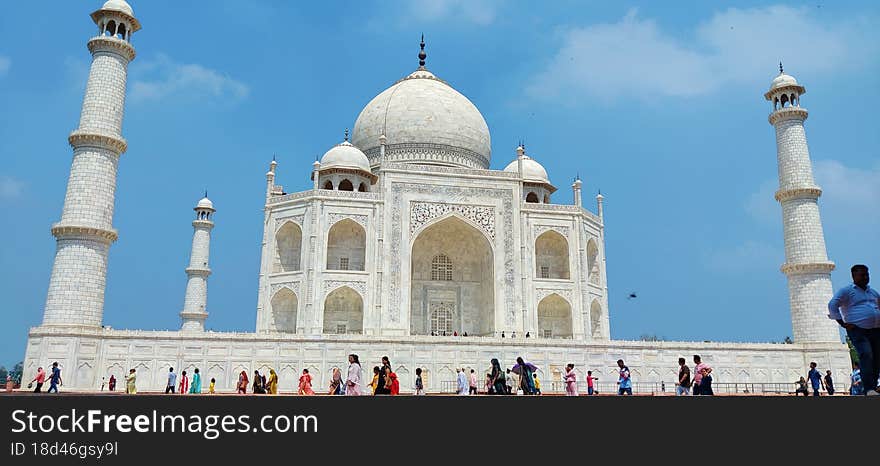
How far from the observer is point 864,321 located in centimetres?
496

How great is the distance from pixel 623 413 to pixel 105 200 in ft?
55.1

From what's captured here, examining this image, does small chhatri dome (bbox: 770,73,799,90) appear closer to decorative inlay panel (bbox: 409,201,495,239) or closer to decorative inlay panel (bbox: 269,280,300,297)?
decorative inlay panel (bbox: 409,201,495,239)

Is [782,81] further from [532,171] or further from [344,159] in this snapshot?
[344,159]

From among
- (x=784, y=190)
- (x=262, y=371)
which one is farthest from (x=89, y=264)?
(x=784, y=190)

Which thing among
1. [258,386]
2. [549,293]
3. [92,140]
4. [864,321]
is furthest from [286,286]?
[864,321]

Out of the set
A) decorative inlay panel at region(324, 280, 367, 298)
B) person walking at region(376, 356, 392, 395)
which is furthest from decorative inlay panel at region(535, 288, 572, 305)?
person walking at region(376, 356, 392, 395)

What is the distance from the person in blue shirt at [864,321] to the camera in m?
4.96

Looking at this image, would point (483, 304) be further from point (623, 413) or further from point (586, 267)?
point (623, 413)

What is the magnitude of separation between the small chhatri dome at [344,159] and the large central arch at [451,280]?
3707 millimetres

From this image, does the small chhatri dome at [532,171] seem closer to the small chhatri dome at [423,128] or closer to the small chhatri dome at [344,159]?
the small chhatri dome at [423,128]

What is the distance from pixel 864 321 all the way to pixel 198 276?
27.1m

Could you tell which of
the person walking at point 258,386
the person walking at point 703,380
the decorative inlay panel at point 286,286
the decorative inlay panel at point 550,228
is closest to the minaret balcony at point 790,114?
the decorative inlay panel at point 550,228

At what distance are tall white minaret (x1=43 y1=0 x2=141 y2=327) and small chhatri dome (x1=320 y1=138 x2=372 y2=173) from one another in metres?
8.47

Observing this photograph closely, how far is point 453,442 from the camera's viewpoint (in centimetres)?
327
